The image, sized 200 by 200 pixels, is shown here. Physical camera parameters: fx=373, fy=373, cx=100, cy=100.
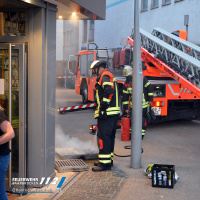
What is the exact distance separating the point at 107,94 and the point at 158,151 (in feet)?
7.96

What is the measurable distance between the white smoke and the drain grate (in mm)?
395

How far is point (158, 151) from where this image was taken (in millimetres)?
8062

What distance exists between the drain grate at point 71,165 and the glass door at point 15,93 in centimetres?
109

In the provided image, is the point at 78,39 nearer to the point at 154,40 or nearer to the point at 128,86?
the point at 154,40

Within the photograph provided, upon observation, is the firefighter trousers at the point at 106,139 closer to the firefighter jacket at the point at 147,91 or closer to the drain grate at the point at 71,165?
the drain grate at the point at 71,165

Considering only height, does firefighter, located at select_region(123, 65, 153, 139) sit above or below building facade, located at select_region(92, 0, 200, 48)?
below

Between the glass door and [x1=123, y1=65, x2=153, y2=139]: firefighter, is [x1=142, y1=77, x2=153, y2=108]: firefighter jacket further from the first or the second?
the glass door

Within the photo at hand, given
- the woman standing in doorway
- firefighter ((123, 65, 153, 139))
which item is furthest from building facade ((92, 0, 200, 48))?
the woman standing in doorway

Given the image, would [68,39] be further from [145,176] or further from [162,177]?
[162,177]

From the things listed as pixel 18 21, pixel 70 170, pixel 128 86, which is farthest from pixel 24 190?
pixel 128 86

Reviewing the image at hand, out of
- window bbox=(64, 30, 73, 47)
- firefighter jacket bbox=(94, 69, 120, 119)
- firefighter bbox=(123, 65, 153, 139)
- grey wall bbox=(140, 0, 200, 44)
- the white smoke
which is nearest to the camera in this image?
firefighter jacket bbox=(94, 69, 120, 119)

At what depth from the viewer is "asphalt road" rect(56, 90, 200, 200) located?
5.45 meters

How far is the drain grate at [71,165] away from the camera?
6315 mm

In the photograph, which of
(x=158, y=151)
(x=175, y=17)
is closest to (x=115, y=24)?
(x=175, y=17)
